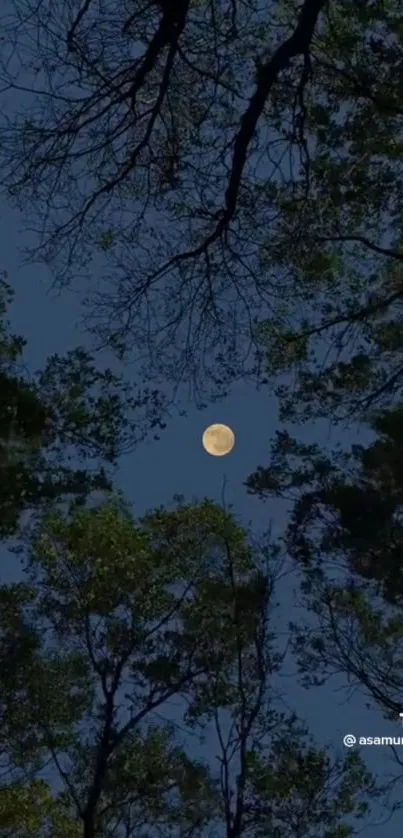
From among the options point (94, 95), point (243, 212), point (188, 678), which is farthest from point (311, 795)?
point (94, 95)

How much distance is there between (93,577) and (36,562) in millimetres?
560

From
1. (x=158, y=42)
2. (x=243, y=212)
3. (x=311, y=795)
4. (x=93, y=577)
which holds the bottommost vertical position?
(x=311, y=795)

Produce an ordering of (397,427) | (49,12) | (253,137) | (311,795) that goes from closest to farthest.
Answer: (49,12), (253,137), (397,427), (311,795)

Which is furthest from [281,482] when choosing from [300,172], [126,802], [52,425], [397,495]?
[126,802]

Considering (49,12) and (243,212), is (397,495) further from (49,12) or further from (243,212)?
(49,12)

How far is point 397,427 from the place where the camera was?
688 cm

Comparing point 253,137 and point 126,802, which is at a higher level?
point 253,137

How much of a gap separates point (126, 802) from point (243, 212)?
596 cm

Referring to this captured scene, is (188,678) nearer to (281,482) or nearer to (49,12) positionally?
(281,482)

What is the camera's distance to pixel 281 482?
7.31 m

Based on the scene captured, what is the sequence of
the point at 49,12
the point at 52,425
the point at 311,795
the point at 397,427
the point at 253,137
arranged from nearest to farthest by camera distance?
the point at 49,12
the point at 253,137
the point at 397,427
the point at 52,425
the point at 311,795

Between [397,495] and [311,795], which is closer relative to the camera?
[397,495]

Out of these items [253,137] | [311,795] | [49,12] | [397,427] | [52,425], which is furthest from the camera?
[311,795]

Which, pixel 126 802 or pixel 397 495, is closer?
pixel 397 495
